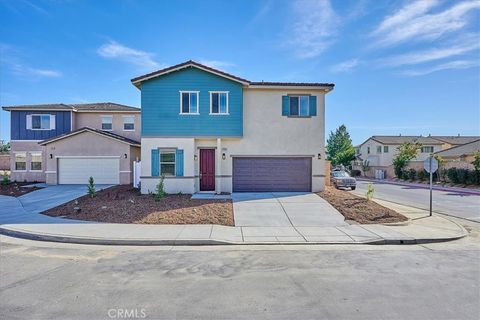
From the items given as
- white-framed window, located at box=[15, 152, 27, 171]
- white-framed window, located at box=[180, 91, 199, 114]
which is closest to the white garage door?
white-framed window, located at box=[15, 152, 27, 171]

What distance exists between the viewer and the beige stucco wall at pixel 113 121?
25172 mm

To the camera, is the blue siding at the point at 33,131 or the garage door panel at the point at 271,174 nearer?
the garage door panel at the point at 271,174

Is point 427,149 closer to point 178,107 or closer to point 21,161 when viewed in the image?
point 178,107

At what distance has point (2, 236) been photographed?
909 centimetres

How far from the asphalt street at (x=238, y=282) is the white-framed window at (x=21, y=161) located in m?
19.8

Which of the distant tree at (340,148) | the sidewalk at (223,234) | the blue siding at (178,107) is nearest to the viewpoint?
the sidewalk at (223,234)

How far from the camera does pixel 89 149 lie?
22.1 m

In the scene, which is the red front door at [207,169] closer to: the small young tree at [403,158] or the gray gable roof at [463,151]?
the small young tree at [403,158]

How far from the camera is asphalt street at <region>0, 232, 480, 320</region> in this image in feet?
14.7

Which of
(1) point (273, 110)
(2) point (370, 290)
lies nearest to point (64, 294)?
(2) point (370, 290)

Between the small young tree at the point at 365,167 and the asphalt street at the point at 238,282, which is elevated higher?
the small young tree at the point at 365,167

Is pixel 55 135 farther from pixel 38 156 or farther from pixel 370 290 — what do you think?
pixel 370 290

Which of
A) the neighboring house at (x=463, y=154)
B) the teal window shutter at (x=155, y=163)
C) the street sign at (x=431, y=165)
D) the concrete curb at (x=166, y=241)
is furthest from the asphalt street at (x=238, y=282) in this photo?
the neighboring house at (x=463, y=154)

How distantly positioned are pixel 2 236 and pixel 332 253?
32.0ft
